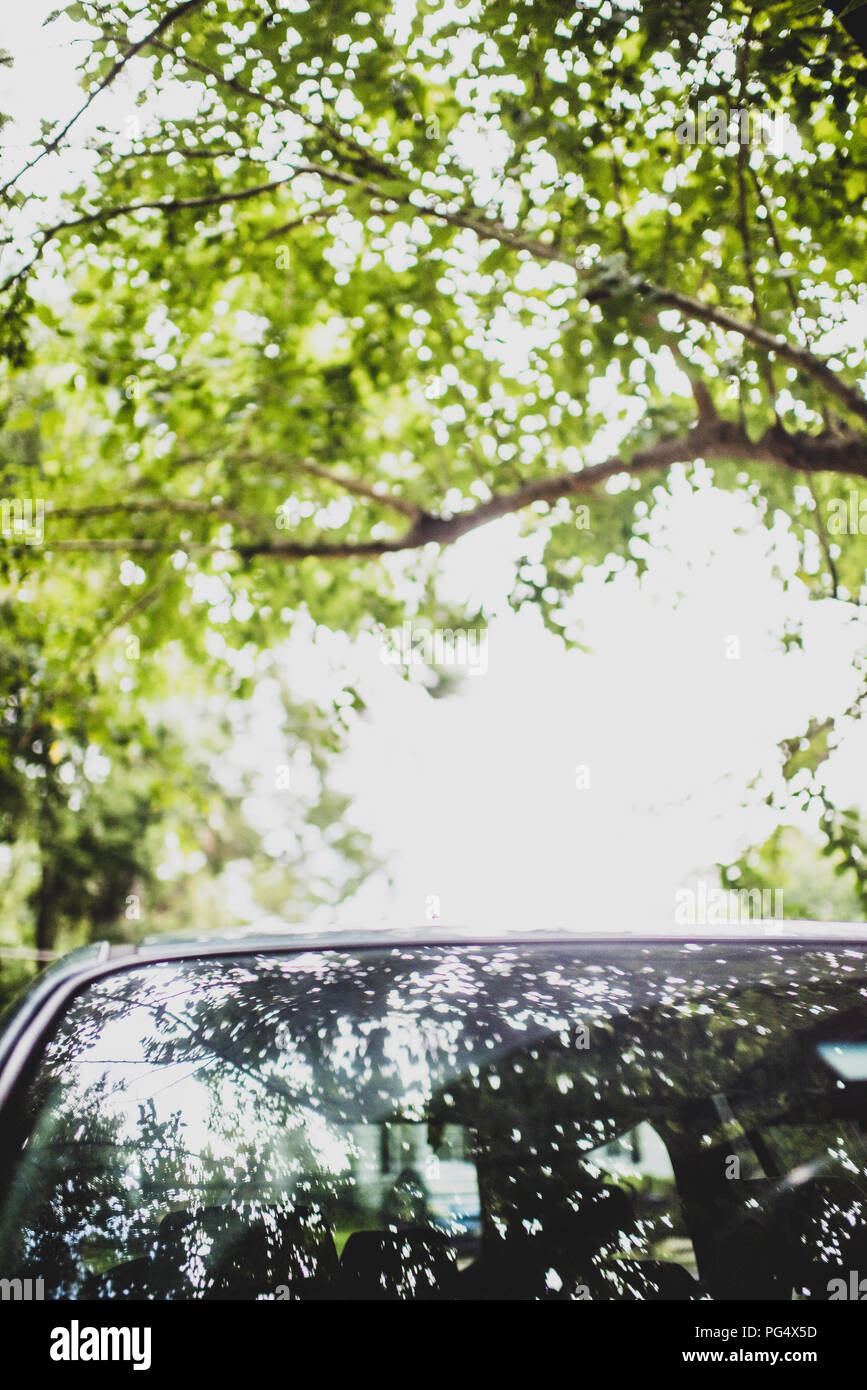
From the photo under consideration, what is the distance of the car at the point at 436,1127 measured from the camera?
1465mm

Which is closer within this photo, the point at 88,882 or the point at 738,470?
the point at 738,470

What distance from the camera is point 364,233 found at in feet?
16.2

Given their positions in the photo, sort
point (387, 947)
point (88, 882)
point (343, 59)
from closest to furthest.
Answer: point (387, 947) < point (343, 59) < point (88, 882)

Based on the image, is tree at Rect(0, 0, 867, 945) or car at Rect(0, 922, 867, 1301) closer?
car at Rect(0, 922, 867, 1301)

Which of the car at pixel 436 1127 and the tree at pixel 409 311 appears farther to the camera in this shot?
the tree at pixel 409 311

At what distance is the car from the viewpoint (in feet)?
4.81

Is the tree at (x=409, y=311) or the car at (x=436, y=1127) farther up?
the tree at (x=409, y=311)

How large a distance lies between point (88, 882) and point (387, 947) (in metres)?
13.6

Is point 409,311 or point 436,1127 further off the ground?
point 409,311

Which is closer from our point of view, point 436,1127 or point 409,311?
point 436,1127

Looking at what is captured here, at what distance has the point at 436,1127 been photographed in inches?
63.1

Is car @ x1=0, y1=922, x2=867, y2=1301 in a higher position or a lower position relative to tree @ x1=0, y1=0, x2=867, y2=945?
lower
